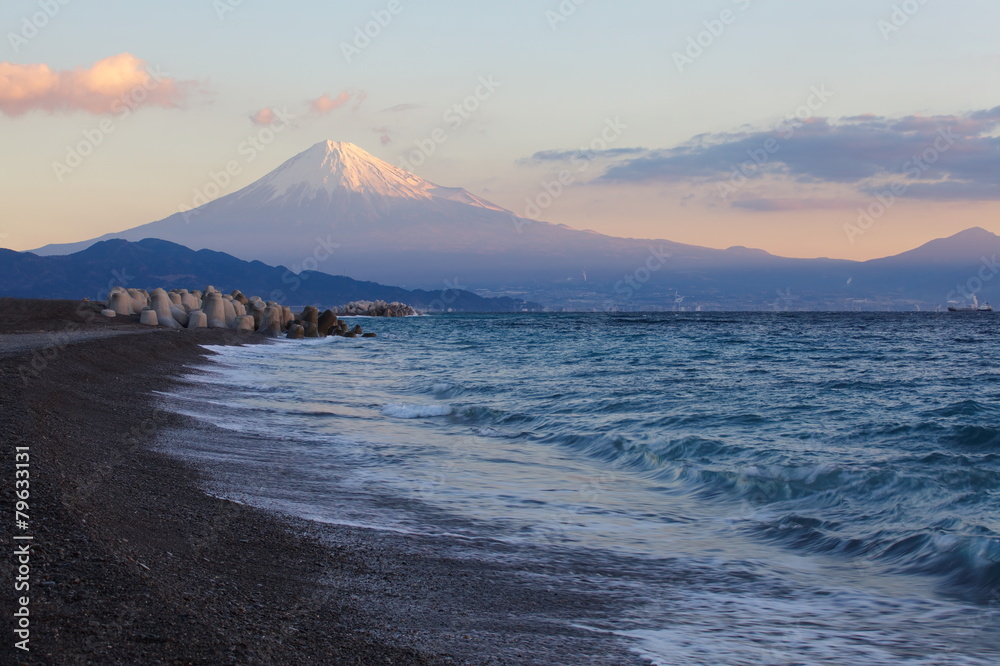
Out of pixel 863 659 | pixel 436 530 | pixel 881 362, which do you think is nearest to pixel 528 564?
pixel 436 530

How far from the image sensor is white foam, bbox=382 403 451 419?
18328 mm

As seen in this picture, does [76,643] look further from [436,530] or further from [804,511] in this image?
[804,511]

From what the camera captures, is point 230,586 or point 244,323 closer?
point 230,586

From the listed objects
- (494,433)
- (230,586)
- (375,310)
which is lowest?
(494,433)

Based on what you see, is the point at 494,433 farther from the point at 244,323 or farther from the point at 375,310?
the point at 375,310

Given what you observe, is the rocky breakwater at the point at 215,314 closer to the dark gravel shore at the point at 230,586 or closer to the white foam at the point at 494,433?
the white foam at the point at 494,433

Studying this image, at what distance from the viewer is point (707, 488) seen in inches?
445

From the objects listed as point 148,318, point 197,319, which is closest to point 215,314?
point 197,319

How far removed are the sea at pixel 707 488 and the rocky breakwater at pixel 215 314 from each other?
24178mm

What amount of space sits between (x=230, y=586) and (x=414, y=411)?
1329 centimetres

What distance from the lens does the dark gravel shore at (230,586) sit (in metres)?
4.36

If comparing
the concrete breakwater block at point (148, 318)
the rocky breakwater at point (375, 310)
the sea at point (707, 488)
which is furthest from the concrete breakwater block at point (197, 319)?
the rocky breakwater at point (375, 310)

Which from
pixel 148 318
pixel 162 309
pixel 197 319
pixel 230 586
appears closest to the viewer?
pixel 230 586

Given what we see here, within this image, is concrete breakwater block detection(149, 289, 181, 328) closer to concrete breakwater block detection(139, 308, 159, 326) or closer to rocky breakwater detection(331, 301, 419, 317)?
concrete breakwater block detection(139, 308, 159, 326)
